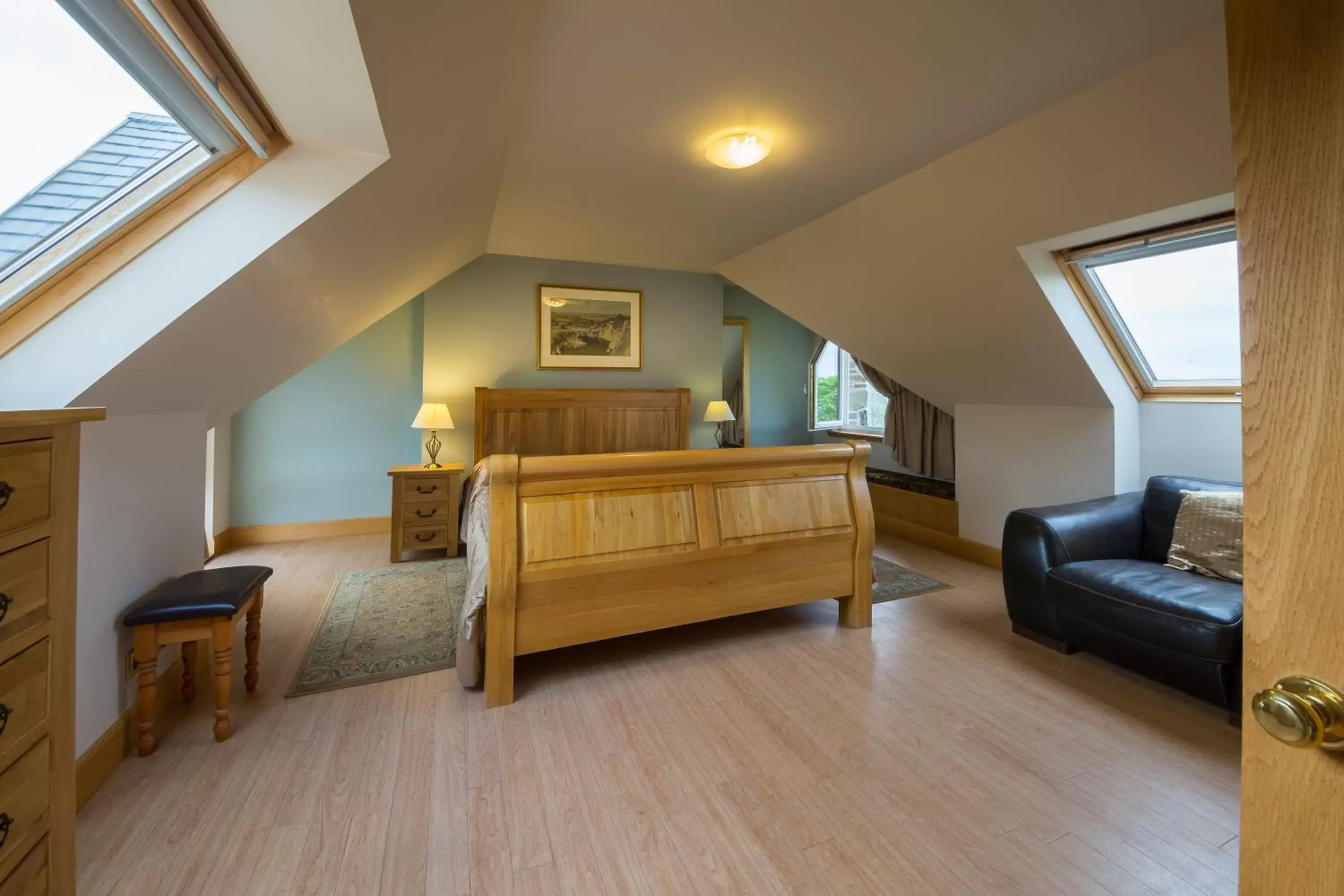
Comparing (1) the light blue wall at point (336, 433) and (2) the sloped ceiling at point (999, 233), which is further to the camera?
(1) the light blue wall at point (336, 433)

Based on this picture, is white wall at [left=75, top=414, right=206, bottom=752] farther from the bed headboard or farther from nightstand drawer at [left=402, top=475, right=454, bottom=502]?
the bed headboard

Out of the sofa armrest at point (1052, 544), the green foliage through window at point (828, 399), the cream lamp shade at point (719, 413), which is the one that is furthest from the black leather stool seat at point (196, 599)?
the green foliage through window at point (828, 399)

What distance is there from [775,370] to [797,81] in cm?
451

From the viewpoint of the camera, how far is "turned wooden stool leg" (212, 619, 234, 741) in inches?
67.8

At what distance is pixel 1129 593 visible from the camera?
6.96ft

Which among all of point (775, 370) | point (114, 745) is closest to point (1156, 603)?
point (114, 745)

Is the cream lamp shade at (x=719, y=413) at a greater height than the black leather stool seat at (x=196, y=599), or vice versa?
the cream lamp shade at (x=719, y=413)

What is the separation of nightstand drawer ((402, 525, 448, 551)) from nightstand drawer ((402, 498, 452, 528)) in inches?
1.0

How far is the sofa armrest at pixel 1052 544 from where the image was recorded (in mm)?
2459

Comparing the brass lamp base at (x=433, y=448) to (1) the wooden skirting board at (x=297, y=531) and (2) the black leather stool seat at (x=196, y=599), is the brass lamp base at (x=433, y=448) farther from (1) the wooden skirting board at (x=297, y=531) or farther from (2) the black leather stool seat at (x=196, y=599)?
(2) the black leather stool seat at (x=196, y=599)

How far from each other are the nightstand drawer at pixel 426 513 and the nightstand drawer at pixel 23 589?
303 centimetres

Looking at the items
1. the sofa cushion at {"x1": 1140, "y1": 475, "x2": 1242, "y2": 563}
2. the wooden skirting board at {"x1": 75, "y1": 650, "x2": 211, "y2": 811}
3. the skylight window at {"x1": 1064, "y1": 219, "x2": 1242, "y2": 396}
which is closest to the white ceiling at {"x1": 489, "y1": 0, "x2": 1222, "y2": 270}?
the skylight window at {"x1": 1064, "y1": 219, "x2": 1242, "y2": 396}

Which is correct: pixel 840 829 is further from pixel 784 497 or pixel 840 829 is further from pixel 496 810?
pixel 784 497

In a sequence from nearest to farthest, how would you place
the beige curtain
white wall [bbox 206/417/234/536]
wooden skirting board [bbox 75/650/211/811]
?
wooden skirting board [bbox 75/650/211/811]
white wall [bbox 206/417/234/536]
the beige curtain
